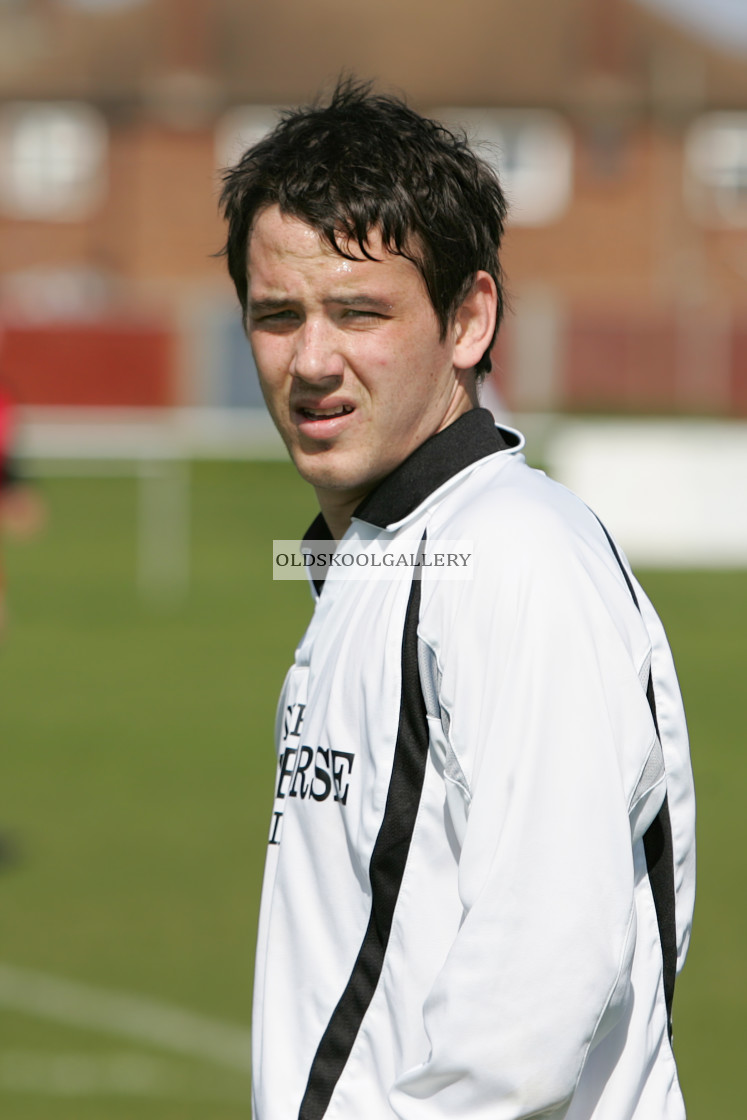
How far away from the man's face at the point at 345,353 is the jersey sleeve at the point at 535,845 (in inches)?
14.1

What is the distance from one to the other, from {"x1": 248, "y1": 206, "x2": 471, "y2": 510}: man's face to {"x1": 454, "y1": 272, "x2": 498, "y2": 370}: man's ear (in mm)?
19

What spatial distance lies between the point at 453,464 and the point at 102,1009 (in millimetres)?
3956

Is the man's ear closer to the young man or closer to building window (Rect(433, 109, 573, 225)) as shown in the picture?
the young man

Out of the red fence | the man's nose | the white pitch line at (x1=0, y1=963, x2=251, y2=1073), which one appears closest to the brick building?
the red fence

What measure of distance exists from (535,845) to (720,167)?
39621mm

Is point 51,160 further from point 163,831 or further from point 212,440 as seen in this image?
point 163,831

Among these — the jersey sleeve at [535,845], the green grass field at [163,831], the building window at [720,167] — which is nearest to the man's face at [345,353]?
the jersey sleeve at [535,845]

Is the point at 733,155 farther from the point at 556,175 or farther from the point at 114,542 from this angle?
the point at 114,542

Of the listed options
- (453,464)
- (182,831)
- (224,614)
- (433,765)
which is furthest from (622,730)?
(224,614)

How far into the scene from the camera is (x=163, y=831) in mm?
7406

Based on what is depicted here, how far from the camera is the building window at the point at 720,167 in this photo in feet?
126

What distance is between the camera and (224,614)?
14148mm

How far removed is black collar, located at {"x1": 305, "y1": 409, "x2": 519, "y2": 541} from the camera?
5.74ft

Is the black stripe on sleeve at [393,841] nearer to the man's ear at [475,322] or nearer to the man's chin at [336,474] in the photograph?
the man's chin at [336,474]
